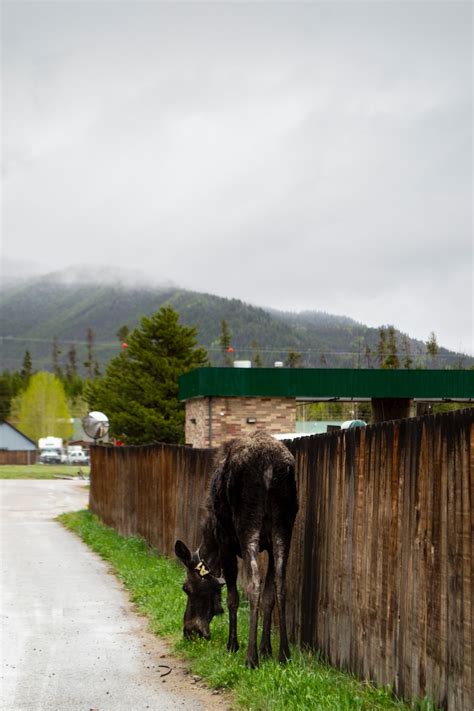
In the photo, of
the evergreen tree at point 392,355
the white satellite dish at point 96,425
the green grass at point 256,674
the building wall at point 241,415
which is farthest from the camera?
the evergreen tree at point 392,355

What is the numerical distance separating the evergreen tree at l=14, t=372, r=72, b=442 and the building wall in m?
96.0

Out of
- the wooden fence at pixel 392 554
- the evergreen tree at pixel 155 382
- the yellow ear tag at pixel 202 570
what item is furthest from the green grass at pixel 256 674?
the evergreen tree at pixel 155 382

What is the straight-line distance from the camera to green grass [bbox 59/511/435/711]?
640cm

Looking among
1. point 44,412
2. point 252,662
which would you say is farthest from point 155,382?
point 44,412

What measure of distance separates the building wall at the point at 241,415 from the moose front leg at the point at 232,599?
2646 cm

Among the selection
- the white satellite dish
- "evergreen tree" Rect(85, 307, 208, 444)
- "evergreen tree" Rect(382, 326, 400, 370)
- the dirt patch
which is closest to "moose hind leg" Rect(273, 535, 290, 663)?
the dirt patch

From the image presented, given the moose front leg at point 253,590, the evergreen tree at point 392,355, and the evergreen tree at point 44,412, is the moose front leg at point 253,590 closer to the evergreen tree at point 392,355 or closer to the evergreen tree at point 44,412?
the evergreen tree at point 392,355

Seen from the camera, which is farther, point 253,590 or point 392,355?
point 392,355

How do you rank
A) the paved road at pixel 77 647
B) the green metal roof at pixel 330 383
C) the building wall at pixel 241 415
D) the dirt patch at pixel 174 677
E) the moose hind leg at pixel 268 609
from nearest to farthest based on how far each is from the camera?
the dirt patch at pixel 174 677, the paved road at pixel 77 647, the moose hind leg at pixel 268 609, the green metal roof at pixel 330 383, the building wall at pixel 241 415

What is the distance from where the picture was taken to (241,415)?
117 ft

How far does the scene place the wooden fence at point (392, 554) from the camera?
222 inches

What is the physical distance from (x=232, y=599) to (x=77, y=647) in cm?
179

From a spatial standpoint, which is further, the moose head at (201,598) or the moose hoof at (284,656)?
the moose head at (201,598)

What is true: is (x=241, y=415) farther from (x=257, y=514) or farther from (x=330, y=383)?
(x=257, y=514)
